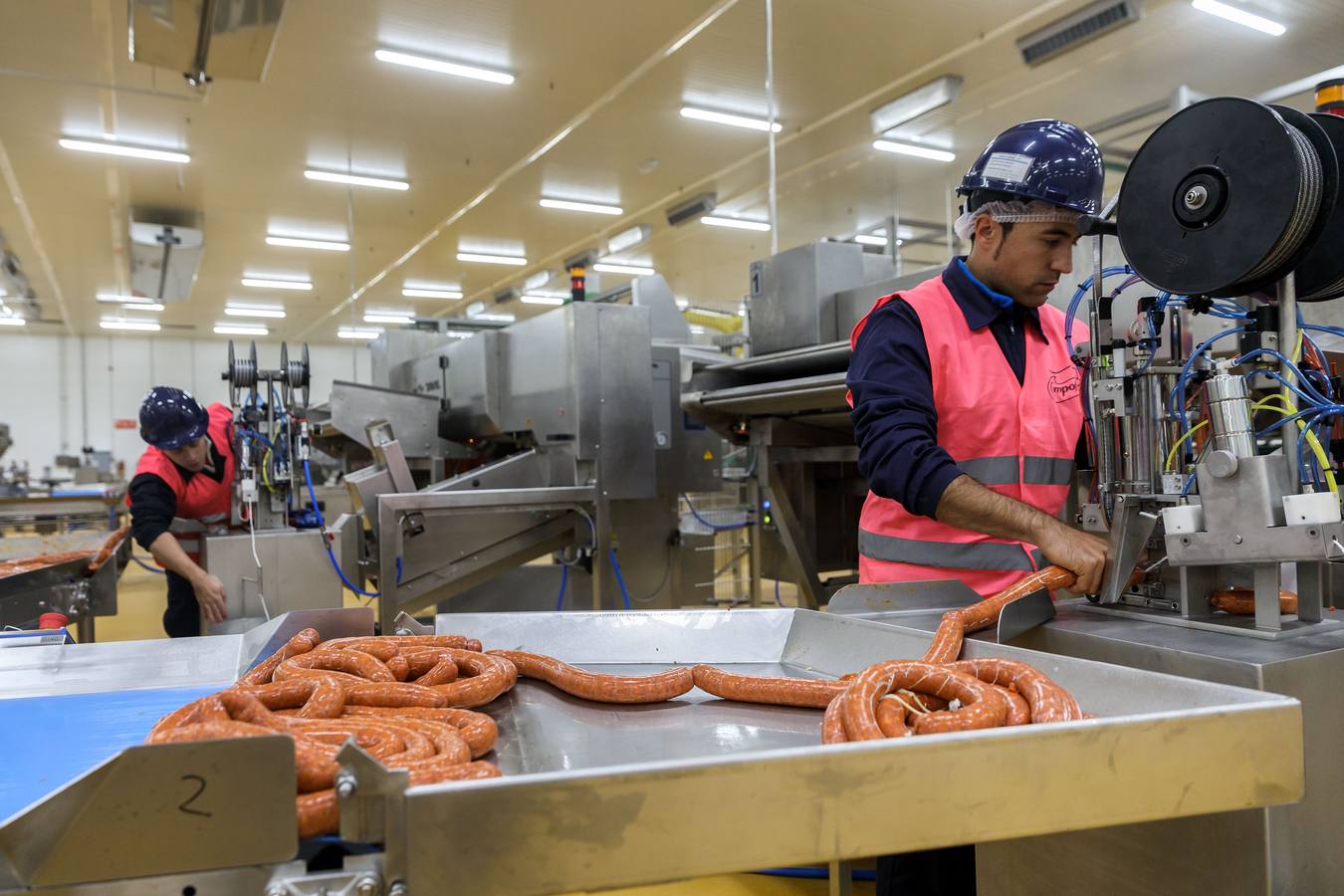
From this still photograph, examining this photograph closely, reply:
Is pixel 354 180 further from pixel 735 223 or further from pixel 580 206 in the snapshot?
pixel 735 223

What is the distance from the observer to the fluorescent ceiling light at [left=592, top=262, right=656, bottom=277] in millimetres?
13008

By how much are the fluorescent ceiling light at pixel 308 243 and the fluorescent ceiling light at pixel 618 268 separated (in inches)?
137

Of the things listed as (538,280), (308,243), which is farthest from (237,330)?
(538,280)

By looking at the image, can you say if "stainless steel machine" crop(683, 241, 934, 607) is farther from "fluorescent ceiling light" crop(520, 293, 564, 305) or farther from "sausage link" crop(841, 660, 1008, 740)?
"fluorescent ceiling light" crop(520, 293, 564, 305)

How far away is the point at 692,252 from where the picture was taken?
41.6ft

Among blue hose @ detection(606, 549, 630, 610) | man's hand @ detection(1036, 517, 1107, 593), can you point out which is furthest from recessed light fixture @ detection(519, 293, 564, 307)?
man's hand @ detection(1036, 517, 1107, 593)

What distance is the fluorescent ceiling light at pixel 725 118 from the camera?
25.1 ft

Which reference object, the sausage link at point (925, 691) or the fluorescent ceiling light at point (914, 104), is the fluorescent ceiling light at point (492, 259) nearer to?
the fluorescent ceiling light at point (914, 104)

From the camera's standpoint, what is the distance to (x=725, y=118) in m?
7.80

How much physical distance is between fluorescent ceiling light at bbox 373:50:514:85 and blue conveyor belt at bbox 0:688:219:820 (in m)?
6.04

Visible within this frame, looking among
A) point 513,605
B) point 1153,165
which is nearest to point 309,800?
point 1153,165

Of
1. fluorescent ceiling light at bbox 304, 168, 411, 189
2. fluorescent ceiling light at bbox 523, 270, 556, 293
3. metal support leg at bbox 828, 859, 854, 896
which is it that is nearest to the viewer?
metal support leg at bbox 828, 859, 854, 896

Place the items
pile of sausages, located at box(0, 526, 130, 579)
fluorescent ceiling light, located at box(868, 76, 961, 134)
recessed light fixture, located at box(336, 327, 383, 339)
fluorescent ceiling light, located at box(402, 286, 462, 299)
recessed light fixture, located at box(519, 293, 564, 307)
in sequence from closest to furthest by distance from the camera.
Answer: pile of sausages, located at box(0, 526, 130, 579), fluorescent ceiling light, located at box(868, 76, 961, 134), fluorescent ceiling light, located at box(402, 286, 462, 299), recessed light fixture, located at box(519, 293, 564, 307), recessed light fixture, located at box(336, 327, 383, 339)

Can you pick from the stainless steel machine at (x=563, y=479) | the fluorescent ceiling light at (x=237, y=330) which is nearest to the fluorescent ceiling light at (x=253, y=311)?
the fluorescent ceiling light at (x=237, y=330)
